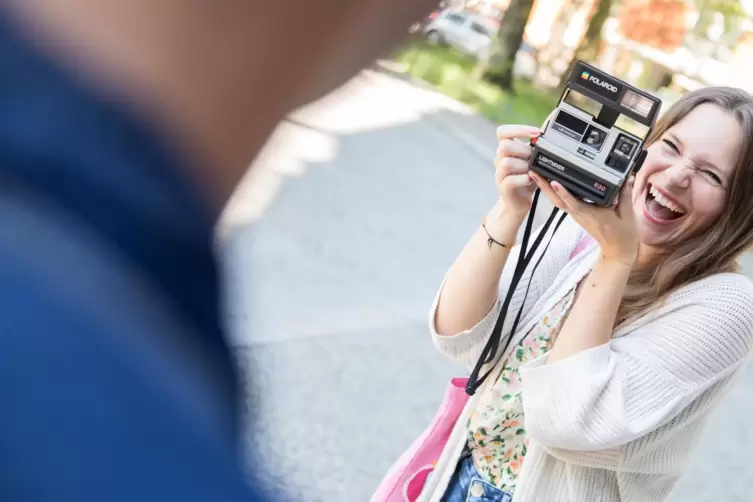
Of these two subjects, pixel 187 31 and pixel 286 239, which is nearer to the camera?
pixel 187 31

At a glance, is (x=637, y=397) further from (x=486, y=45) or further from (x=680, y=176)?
(x=486, y=45)

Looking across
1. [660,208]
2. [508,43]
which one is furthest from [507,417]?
[508,43]

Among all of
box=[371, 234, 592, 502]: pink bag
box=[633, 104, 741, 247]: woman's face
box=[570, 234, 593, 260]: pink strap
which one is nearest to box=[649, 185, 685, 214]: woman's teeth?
box=[633, 104, 741, 247]: woman's face

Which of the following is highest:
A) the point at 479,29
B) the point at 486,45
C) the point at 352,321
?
the point at 479,29

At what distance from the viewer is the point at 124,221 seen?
0.29 metres

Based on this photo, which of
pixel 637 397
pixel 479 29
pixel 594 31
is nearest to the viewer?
pixel 637 397

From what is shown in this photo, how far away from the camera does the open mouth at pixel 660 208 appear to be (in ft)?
3.87

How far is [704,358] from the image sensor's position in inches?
40.4

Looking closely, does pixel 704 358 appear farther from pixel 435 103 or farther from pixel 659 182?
pixel 435 103

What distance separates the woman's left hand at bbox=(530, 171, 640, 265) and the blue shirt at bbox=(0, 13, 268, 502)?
829 millimetres

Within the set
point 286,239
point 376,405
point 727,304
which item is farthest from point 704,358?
point 286,239

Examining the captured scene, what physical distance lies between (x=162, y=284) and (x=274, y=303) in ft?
8.36

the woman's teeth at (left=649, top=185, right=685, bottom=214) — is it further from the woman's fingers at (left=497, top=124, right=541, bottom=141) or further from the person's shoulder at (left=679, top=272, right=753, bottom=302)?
the woman's fingers at (left=497, top=124, right=541, bottom=141)

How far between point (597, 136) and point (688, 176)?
0.67 feet
